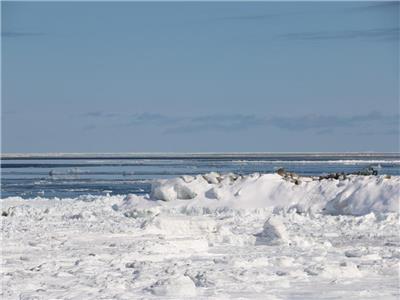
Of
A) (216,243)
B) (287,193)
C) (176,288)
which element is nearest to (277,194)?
(287,193)

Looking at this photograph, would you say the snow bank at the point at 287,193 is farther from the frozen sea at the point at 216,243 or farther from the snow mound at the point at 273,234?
the snow mound at the point at 273,234

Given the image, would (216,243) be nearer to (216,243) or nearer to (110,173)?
(216,243)

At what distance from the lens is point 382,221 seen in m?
15.2

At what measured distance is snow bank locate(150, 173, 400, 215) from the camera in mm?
17031

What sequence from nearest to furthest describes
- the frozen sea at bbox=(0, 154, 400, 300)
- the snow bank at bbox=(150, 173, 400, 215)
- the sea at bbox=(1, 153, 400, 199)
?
the frozen sea at bbox=(0, 154, 400, 300)
the snow bank at bbox=(150, 173, 400, 215)
the sea at bbox=(1, 153, 400, 199)

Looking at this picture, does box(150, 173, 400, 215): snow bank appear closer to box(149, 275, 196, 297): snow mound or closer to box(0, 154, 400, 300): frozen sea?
box(0, 154, 400, 300): frozen sea

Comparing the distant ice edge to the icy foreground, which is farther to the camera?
the distant ice edge

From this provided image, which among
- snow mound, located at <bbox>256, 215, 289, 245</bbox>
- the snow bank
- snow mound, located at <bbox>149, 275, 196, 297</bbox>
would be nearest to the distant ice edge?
the snow bank

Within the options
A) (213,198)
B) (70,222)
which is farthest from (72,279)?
(213,198)

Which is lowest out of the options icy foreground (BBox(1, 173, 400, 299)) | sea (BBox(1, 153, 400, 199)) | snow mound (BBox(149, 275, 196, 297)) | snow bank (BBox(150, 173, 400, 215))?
snow mound (BBox(149, 275, 196, 297))

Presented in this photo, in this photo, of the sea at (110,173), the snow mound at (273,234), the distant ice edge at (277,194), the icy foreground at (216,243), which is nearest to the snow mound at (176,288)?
the icy foreground at (216,243)

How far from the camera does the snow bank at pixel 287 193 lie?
17031 millimetres

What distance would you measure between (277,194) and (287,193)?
0.76 feet

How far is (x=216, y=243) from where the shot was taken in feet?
40.9
